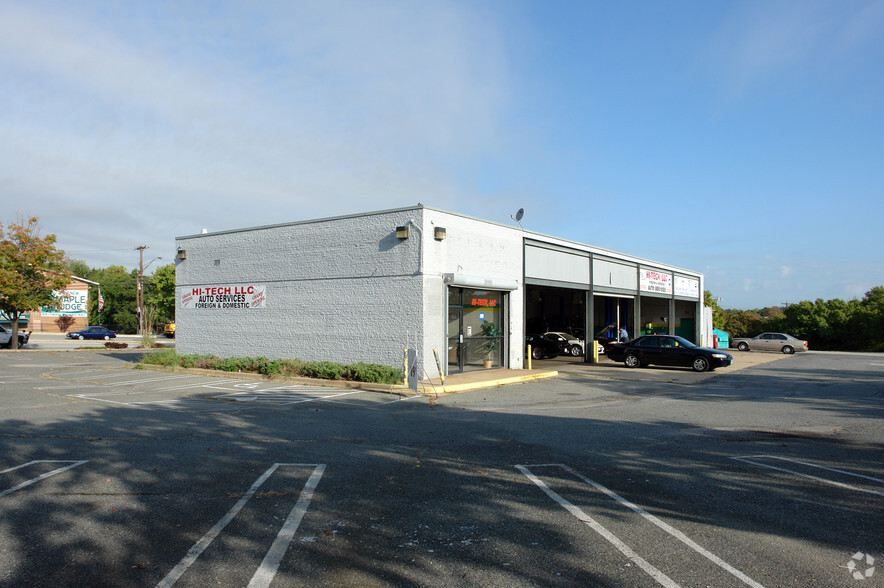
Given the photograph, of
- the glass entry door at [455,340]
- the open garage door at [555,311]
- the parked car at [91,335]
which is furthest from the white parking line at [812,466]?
the parked car at [91,335]

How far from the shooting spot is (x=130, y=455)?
7.70 m

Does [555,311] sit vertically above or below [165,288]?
below

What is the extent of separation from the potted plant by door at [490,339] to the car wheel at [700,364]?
8.33 metres

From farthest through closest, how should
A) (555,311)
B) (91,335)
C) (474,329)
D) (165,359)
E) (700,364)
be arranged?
(91,335), (555,311), (700,364), (165,359), (474,329)

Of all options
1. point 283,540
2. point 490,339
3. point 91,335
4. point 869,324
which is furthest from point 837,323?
point 91,335

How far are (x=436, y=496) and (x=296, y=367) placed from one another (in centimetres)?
1287

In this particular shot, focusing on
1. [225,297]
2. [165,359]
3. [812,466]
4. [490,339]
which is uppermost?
[225,297]

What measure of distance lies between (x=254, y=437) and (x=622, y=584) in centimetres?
665

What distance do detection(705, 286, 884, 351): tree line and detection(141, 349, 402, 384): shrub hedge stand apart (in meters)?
42.6

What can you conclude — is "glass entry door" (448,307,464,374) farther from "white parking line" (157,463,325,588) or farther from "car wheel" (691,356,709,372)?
"white parking line" (157,463,325,588)

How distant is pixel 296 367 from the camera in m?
18.0

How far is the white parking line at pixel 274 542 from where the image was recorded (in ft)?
13.3

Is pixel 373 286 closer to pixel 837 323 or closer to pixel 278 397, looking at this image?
pixel 278 397

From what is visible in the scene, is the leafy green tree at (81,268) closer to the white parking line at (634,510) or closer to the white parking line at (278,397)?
the white parking line at (278,397)
